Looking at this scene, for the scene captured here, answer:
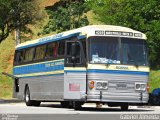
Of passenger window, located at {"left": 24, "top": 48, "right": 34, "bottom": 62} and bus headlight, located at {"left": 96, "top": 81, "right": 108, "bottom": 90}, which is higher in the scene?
passenger window, located at {"left": 24, "top": 48, "right": 34, "bottom": 62}

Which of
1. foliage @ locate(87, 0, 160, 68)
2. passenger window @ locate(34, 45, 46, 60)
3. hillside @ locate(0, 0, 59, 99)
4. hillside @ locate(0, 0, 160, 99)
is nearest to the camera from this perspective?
passenger window @ locate(34, 45, 46, 60)

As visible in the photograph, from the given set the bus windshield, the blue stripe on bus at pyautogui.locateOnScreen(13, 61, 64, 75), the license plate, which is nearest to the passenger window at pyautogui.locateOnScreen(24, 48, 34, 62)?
the blue stripe on bus at pyautogui.locateOnScreen(13, 61, 64, 75)

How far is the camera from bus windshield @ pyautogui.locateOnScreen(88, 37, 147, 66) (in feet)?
76.9

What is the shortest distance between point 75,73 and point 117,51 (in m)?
1.88

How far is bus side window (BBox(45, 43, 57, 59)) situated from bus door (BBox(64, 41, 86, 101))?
2.11 metres

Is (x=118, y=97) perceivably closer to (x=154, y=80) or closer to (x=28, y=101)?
(x=28, y=101)

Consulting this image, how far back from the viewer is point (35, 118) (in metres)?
18.4

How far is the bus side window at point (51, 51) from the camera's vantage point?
26.8 meters

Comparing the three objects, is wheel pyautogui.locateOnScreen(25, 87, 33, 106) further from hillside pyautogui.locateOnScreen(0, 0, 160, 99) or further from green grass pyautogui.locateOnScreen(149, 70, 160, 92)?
green grass pyautogui.locateOnScreen(149, 70, 160, 92)

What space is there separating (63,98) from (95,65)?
2.76 metres

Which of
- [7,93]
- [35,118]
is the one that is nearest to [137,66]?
[35,118]

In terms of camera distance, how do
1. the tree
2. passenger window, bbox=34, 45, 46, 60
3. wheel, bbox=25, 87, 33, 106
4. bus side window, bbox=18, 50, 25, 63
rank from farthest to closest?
the tree < bus side window, bbox=18, 50, 25, 63 < wheel, bbox=25, 87, 33, 106 < passenger window, bbox=34, 45, 46, 60

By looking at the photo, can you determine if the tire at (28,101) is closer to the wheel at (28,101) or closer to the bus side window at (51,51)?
the wheel at (28,101)

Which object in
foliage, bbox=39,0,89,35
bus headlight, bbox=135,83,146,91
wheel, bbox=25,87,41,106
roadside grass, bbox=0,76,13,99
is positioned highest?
foliage, bbox=39,0,89,35
